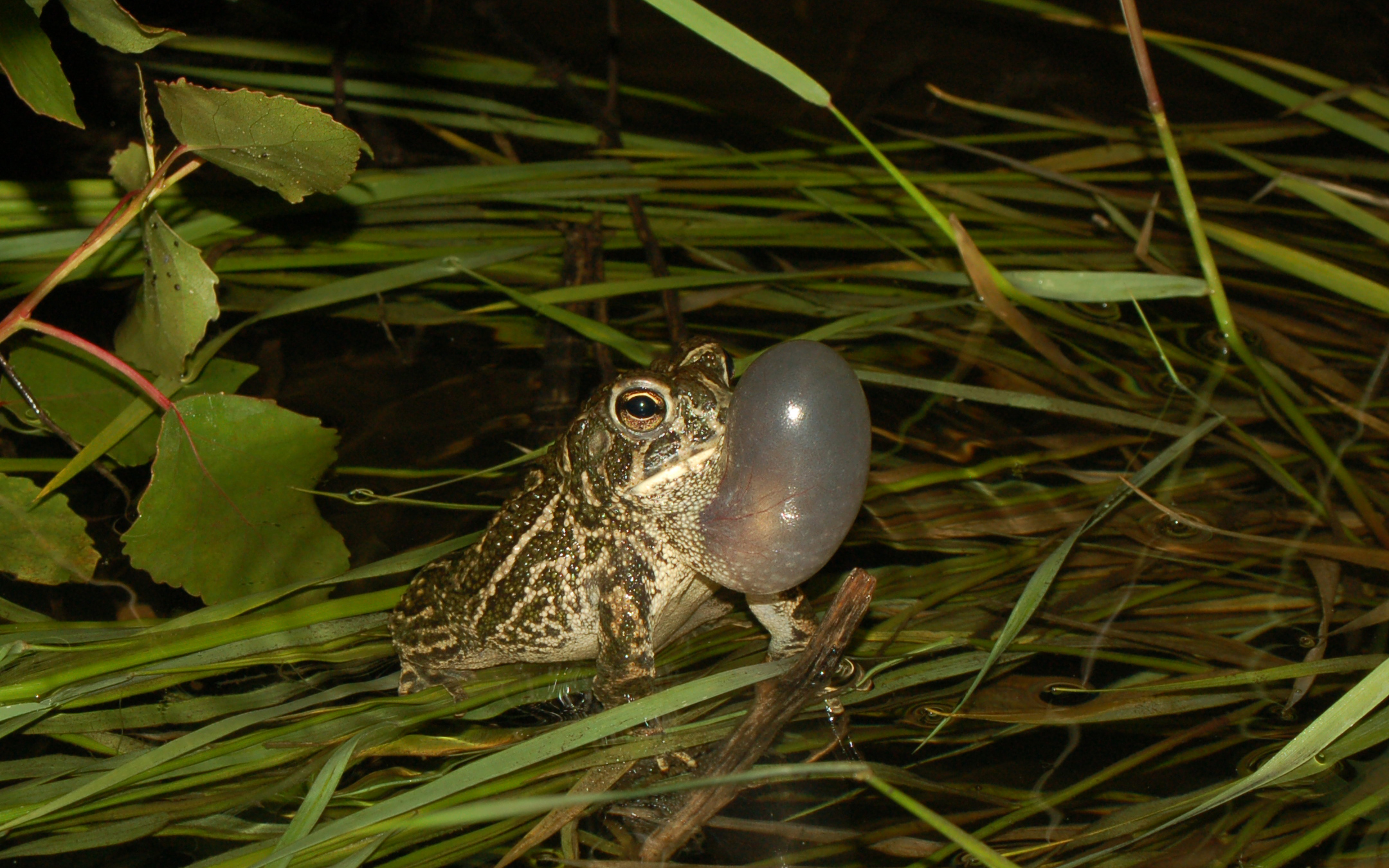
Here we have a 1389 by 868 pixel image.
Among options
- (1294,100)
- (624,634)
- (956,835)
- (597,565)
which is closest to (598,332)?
(597,565)

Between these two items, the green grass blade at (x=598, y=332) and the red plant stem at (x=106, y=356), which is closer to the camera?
the red plant stem at (x=106, y=356)

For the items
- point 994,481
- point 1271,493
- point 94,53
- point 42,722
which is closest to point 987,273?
point 994,481

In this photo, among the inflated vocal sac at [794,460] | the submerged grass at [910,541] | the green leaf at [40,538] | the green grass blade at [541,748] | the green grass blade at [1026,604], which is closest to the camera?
the green grass blade at [541,748]

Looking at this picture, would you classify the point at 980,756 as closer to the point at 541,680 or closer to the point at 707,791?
the point at 707,791

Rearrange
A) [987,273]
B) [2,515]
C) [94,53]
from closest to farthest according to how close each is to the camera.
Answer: [2,515] → [987,273] → [94,53]

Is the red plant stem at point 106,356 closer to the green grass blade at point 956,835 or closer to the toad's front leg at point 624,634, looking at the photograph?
the toad's front leg at point 624,634

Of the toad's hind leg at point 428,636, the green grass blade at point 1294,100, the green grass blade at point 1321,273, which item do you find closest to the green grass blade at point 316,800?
the toad's hind leg at point 428,636

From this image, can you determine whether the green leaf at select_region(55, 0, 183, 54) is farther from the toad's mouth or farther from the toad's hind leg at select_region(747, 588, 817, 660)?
the toad's hind leg at select_region(747, 588, 817, 660)
